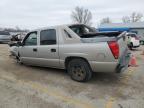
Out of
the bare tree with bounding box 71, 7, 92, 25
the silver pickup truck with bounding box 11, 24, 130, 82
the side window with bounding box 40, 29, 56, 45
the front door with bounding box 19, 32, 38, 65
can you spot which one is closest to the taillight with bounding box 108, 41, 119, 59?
the silver pickup truck with bounding box 11, 24, 130, 82

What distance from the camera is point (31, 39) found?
6879 mm

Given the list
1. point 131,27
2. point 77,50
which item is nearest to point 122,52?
point 77,50

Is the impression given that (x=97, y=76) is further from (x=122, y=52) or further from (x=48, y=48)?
(x=48, y=48)

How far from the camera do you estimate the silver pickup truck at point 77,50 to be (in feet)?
15.8

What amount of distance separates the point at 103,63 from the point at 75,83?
116 centimetres

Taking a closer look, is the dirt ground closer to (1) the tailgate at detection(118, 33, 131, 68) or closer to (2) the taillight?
(1) the tailgate at detection(118, 33, 131, 68)

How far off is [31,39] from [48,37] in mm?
1031

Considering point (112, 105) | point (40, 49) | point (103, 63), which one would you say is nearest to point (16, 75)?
point (40, 49)

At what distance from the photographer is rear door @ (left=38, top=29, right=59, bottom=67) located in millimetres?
5902

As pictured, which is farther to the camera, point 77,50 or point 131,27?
point 131,27

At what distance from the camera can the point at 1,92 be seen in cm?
476

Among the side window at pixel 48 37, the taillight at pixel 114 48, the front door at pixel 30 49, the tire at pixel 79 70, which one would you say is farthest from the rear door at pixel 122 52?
the front door at pixel 30 49

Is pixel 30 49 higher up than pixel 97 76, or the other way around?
pixel 30 49

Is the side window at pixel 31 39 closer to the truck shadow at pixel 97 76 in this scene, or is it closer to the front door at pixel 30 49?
the front door at pixel 30 49
